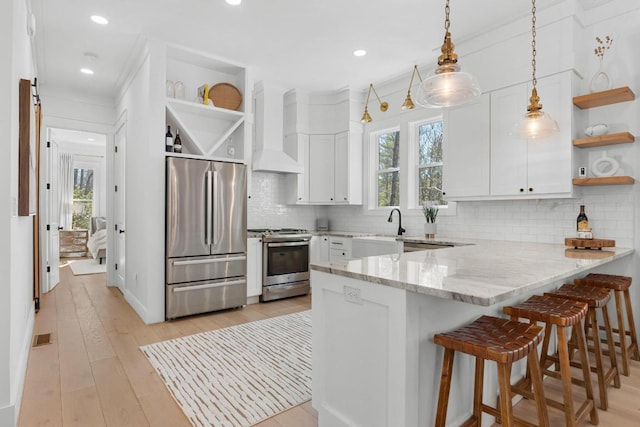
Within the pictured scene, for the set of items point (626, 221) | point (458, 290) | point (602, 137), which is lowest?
point (458, 290)

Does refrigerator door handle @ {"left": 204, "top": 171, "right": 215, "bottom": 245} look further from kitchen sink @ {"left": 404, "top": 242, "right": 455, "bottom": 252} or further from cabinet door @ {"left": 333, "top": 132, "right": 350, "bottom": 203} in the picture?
kitchen sink @ {"left": 404, "top": 242, "right": 455, "bottom": 252}

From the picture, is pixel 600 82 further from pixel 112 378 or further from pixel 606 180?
pixel 112 378

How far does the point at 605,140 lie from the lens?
2.95 meters

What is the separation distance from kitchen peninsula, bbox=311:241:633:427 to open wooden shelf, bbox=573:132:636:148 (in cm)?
141

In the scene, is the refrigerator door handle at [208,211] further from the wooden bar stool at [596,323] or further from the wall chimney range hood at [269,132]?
the wooden bar stool at [596,323]

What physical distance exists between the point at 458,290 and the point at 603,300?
159 centimetres

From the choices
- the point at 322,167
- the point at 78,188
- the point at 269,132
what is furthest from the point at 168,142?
the point at 78,188

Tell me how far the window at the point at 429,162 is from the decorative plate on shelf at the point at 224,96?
244 cm

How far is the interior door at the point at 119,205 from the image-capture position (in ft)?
16.1

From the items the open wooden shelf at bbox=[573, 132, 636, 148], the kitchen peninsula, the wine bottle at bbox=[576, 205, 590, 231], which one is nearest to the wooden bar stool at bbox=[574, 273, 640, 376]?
the wine bottle at bbox=[576, 205, 590, 231]

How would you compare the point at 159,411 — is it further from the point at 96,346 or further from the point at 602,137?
the point at 602,137

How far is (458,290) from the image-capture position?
4.44 feet

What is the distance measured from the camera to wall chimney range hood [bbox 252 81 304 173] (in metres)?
5.08

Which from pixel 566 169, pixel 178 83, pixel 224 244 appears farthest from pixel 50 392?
pixel 566 169
